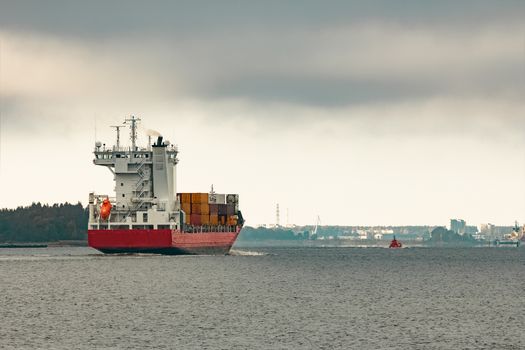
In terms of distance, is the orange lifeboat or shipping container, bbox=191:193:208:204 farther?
shipping container, bbox=191:193:208:204

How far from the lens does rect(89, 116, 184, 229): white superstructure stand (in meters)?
154

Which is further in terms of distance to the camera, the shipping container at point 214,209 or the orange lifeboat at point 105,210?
the shipping container at point 214,209

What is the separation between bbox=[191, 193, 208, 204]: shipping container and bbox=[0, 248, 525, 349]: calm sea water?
35.1 metres

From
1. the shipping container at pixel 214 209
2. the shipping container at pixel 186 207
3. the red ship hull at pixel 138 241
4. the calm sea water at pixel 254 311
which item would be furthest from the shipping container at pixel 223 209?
the calm sea water at pixel 254 311

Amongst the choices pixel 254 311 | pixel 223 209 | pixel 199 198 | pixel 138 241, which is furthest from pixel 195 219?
pixel 254 311

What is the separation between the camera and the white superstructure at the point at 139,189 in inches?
6073

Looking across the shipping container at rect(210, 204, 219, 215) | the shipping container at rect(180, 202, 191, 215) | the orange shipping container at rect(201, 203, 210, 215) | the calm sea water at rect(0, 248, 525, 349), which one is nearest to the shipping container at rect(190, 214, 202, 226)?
the shipping container at rect(180, 202, 191, 215)

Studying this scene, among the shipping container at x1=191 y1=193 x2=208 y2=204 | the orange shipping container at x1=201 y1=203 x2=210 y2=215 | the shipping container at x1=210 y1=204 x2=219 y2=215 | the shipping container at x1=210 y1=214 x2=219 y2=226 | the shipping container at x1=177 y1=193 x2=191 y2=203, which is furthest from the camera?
the shipping container at x1=210 y1=204 x2=219 y2=215

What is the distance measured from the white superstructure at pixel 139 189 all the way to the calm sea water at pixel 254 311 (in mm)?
21176

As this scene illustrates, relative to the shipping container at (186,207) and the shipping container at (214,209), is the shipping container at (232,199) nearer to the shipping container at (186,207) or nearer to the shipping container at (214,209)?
the shipping container at (214,209)

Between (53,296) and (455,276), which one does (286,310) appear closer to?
(53,296)

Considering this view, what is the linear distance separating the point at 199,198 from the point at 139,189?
15.2m

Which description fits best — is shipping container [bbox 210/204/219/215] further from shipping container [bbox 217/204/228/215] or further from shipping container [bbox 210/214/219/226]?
shipping container [bbox 217/204/228/215]

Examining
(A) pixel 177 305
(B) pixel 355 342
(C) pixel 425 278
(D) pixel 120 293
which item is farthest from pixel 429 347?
(C) pixel 425 278
